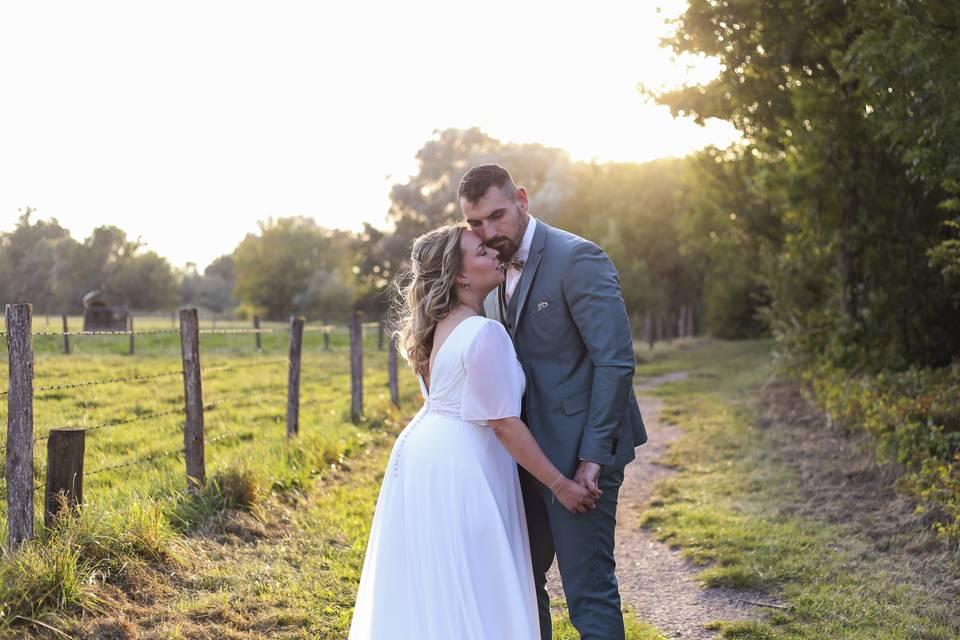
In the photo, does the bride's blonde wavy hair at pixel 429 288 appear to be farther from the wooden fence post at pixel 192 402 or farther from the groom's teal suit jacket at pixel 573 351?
the wooden fence post at pixel 192 402

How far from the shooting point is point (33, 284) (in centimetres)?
873

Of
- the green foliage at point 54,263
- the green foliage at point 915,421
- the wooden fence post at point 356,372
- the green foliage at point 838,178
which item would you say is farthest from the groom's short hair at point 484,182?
the wooden fence post at point 356,372

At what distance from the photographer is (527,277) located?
3.67 meters

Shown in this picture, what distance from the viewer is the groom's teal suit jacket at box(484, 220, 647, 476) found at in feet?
11.1

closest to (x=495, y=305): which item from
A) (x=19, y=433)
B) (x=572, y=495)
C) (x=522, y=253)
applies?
(x=522, y=253)

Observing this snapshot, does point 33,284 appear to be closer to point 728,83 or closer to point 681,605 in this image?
point 681,605

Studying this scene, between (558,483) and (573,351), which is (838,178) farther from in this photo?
(558,483)

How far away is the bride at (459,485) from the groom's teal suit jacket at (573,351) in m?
0.16

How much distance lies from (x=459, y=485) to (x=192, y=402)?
14.1ft

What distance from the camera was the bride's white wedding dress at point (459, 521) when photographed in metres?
3.30

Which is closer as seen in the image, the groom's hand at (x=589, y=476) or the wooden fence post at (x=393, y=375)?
the groom's hand at (x=589, y=476)

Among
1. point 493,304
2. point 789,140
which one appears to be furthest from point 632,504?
point 789,140

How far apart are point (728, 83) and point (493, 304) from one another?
367 inches

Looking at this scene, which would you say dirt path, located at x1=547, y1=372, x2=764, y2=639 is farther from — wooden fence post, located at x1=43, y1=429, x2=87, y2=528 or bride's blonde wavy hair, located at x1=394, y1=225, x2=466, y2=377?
wooden fence post, located at x1=43, y1=429, x2=87, y2=528
